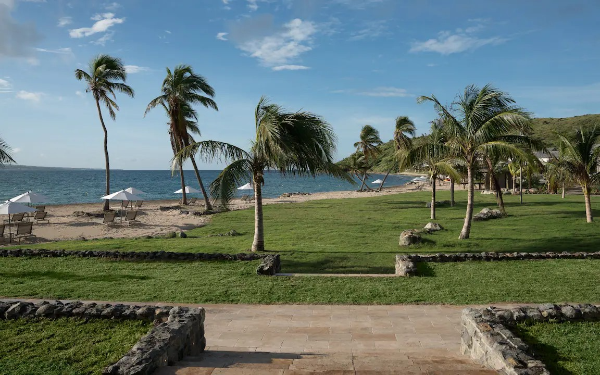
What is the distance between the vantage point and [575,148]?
17.4 metres

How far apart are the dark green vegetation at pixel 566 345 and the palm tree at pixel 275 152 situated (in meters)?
7.58

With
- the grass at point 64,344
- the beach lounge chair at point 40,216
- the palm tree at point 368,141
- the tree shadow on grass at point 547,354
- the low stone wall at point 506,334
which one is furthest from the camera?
the palm tree at point 368,141

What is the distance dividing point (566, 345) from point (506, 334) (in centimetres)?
96

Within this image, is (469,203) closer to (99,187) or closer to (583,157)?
(583,157)

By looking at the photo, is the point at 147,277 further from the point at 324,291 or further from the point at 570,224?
the point at 570,224

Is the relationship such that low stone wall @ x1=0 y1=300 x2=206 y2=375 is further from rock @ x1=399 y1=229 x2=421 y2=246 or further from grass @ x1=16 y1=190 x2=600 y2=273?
rock @ x1=399 y1=229 x2=421 y2=246

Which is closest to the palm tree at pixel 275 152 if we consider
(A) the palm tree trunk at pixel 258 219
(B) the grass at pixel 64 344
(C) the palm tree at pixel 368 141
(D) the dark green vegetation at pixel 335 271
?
(A) the palm tree trunk at pixel 258 219

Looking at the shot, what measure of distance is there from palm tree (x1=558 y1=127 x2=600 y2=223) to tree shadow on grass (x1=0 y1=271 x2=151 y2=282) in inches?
669

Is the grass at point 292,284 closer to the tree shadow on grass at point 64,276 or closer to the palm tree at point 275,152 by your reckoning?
the tree shadow on grass at point 64,276

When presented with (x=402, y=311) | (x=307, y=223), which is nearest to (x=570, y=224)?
(x=307, y=223)

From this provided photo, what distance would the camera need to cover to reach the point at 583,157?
57.2 feet

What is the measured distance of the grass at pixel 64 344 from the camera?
16.3 ft

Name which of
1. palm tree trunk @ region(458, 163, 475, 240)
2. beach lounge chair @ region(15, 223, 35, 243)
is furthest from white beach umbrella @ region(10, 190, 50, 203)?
palm tree trunk @ region(458, 163, 475, 240)

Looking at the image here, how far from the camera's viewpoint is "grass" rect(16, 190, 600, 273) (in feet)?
42.4
